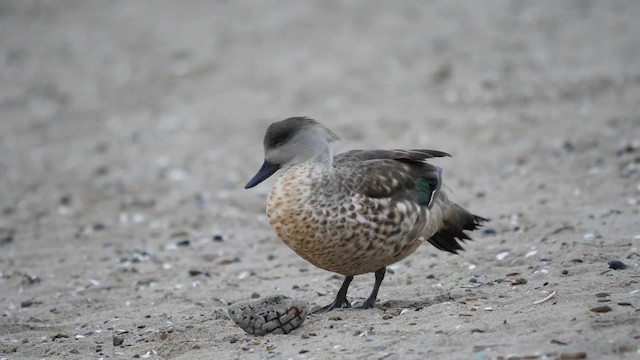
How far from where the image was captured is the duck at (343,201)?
17.4 ft

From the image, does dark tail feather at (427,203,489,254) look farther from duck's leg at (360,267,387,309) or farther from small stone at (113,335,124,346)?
small stone at (113,335,124,346)

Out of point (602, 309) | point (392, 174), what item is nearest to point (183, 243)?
point (392, 174)

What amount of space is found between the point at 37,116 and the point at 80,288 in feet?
21.8

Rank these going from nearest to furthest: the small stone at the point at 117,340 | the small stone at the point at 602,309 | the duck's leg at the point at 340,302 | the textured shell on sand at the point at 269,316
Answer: the small stone at the point at 602,309, the textured shell on sand at the point at 269,316, the small stone at the point at 117,340, the duck's leg at the point at 340,302

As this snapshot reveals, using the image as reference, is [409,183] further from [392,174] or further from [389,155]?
[389,155]

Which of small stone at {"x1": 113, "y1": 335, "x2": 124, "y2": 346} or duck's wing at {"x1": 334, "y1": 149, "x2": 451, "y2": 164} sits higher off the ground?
duck's wing at {"x1": 334, "y1": 149, "x2": 451, "y2": 164}

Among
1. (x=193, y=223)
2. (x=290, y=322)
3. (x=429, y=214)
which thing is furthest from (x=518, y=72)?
(x=290, y=322)

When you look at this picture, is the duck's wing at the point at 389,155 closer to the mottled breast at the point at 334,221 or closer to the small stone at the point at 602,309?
the mottled breast at the point at 334,221

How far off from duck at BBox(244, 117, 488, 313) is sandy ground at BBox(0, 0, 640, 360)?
417 millimetres

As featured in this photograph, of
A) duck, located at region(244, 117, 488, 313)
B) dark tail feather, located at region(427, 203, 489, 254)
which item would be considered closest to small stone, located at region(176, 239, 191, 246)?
duck, located at region(244, 117, 488, 313)

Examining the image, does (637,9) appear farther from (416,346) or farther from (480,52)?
(416,346)

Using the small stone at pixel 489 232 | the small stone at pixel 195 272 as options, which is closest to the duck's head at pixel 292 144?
the small stone at pixel 195 272

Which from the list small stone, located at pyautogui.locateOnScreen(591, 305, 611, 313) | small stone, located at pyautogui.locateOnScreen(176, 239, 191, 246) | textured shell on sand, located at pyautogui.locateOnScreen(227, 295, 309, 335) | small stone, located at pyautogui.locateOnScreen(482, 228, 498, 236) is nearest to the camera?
small stone, located at pyautogui.locateOnScreen(591, 305, 611, 313)

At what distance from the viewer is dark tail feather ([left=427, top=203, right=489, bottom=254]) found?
→ 251 inches
